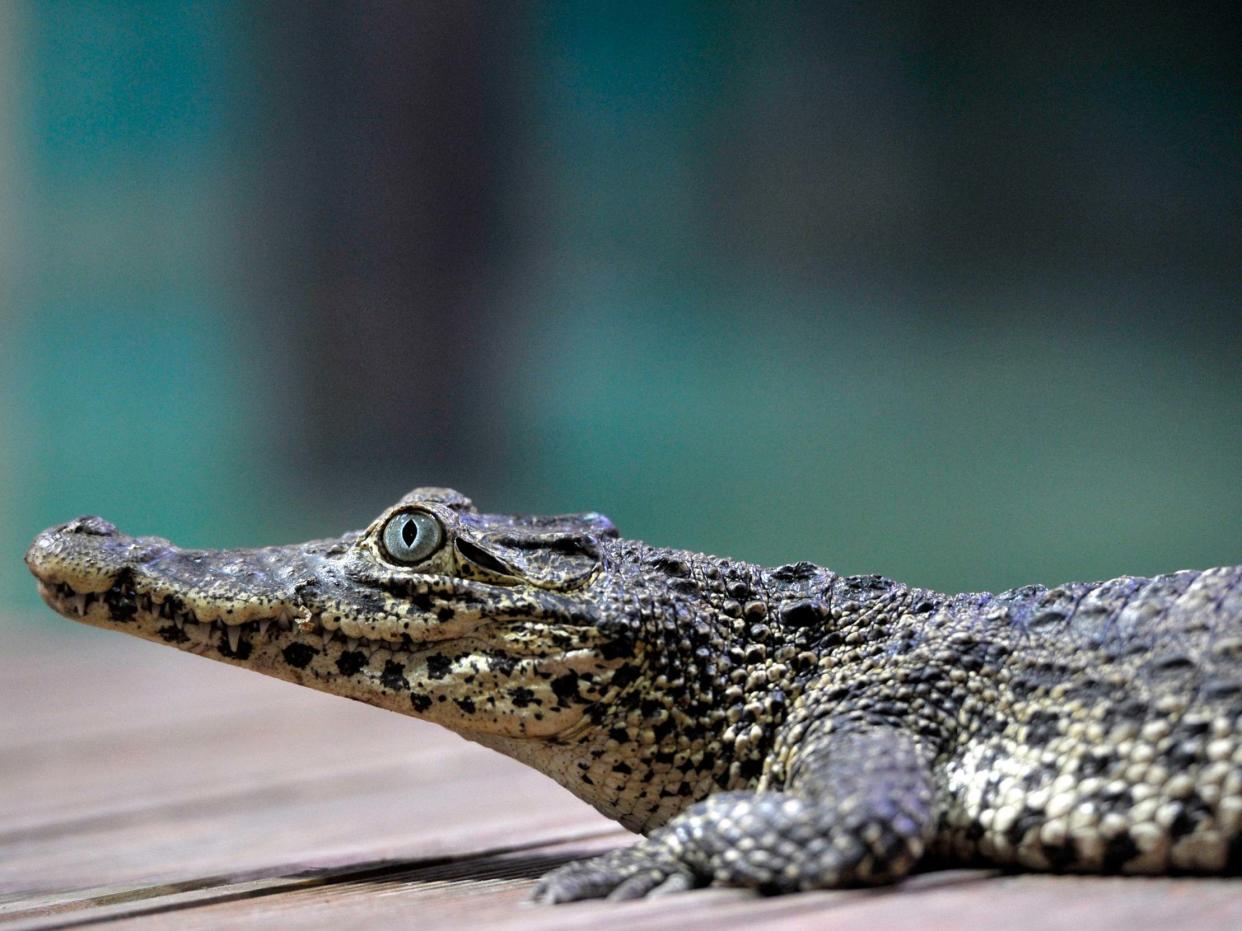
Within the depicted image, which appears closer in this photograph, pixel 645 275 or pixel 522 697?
pixel 522 697

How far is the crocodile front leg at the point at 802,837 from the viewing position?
1751mm

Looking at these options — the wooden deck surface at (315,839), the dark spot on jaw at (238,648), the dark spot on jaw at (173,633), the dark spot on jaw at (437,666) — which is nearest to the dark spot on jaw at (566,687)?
the dark spot on jaw at (437,666)

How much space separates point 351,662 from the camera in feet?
7.07

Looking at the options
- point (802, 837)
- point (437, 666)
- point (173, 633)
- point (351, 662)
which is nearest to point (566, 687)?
point (437, 666)

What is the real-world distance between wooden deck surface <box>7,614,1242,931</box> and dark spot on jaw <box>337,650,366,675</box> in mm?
343

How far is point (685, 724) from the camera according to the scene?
210 centimetres

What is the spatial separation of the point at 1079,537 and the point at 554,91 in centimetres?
388

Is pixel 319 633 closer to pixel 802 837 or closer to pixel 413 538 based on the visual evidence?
pixel 413 538

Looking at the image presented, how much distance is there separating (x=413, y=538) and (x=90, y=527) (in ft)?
1.77

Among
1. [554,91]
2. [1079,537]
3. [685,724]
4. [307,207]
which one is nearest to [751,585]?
[685,724]

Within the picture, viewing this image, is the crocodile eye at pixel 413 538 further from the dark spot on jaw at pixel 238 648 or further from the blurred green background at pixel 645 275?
the blurred green background at pixel 645 275

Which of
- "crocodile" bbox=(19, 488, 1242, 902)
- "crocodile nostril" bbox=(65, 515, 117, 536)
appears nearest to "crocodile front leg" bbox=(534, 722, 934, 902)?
"crocodile" bbox=(19, 488, 1242, 902)

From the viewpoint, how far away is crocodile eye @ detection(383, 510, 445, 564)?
7.16 ft

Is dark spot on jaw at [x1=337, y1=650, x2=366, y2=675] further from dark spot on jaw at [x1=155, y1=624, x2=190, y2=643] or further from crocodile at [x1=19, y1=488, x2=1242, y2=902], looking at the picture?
dark spot on jaw at [x1=155, y1=624, x2=190, y2=643]
